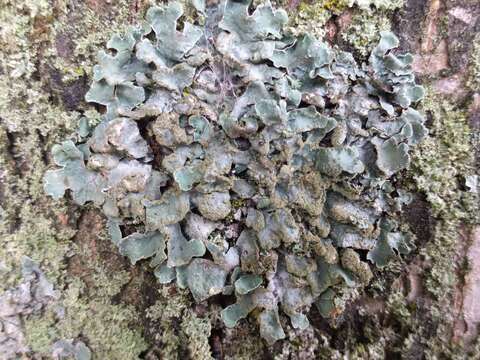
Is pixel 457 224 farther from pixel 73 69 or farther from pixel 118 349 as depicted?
pixel 73 69

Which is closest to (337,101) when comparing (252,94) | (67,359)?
(252,94)

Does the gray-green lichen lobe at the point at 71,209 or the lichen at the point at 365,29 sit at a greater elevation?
the lichen at the point at 365,29

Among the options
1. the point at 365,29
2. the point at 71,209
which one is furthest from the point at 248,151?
the point at 71,209

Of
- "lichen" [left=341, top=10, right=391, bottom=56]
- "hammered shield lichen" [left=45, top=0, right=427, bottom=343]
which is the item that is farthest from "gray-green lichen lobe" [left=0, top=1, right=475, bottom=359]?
"hammered shield lichen" [left=45, top=0, right=427, bottom=343]

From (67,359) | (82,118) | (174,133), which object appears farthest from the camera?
(67,359)

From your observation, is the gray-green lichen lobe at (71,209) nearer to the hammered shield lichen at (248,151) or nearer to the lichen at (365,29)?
the lichen at (365,29)

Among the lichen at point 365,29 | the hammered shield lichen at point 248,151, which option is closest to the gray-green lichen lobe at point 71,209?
the lichen at point 365,29

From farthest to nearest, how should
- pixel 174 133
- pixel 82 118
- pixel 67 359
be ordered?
1. pixel 67 359
2. pixel 82 118
3. pixel 174 133

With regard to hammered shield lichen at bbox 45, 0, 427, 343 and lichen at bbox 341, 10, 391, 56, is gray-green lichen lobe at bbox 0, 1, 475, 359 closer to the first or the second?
lichen at bbox 341, 10, 391, 56
